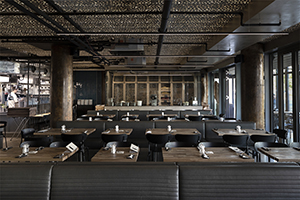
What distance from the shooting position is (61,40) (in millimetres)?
6328

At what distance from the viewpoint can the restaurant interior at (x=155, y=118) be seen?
1968 mm

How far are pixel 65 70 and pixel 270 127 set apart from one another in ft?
23.7

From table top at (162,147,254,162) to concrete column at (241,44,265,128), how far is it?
4292 millimetres

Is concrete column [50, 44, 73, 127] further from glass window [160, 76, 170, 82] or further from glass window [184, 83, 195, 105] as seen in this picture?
glass window [184, 83, 195, 105]

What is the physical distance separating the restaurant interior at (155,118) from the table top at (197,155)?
1 cm

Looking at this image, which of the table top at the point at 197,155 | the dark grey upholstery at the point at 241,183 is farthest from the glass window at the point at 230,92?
the dark grey upholstery at the point at 241,183

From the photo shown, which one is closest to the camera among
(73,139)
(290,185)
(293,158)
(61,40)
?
(290,185)

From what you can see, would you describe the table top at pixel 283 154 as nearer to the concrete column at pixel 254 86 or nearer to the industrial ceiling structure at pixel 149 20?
the industrial ceiling structure at pixel 149 20

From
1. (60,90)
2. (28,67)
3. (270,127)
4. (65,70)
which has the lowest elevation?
(270,127)

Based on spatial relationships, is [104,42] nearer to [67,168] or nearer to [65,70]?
[65,70]

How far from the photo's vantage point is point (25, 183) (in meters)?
1.99

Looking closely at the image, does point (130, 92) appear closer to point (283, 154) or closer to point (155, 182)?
point (283, 154)

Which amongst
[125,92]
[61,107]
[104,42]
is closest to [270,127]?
[104,42]

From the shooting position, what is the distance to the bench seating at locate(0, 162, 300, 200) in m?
1.94
